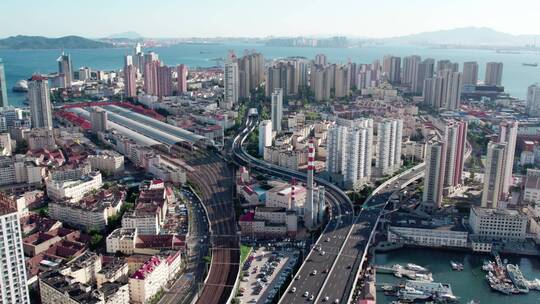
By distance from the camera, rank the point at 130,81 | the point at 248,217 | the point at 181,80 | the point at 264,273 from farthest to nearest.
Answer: the point at 181,80 < the point at 130,81 < the point at 248,217 < the point at 264,273

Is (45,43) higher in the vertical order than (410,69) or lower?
higher

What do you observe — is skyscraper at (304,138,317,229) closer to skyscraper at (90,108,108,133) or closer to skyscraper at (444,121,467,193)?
skyscraper at (444,121,467,193)

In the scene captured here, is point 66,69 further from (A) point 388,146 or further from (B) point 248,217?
(B) point 248,217

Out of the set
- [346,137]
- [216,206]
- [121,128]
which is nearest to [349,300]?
[216,206]

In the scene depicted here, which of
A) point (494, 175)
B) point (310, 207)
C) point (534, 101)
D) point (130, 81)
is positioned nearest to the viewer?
point (310, 207)

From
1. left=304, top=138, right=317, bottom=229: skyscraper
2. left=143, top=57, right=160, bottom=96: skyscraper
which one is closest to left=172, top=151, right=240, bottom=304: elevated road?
left=304, top=138, right=317, bottom=229: skyscraper

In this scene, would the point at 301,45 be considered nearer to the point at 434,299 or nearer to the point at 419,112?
the point at 419,112

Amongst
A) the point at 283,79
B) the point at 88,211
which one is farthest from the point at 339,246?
the point at 283,79
